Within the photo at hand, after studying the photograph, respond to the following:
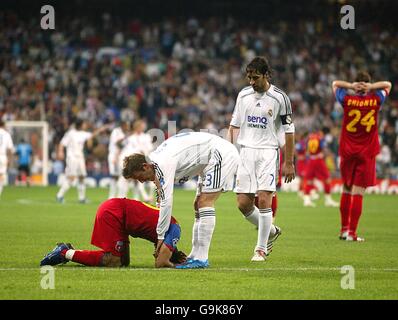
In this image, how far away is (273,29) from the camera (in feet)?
146

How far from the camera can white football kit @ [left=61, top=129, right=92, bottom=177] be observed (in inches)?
1072

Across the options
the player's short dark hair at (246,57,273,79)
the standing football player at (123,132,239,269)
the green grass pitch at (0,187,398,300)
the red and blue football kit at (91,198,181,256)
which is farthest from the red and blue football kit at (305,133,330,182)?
the red and blue football kit at (91,198,181,256)

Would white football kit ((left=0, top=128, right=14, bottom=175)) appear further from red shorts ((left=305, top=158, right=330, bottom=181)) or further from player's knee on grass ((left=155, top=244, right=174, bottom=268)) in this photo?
player's knee on grass ((left=155, top=244, right=174, bottom=268))

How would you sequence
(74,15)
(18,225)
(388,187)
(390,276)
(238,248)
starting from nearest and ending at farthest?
(390,276) < (238,248) < (18,225) < (388,187) < (74,15)

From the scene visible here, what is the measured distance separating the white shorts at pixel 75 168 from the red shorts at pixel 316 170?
6.73 m

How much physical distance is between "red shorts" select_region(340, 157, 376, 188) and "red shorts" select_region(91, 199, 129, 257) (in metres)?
5.62

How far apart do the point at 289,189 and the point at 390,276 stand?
26851 mm

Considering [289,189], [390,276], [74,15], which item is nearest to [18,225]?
[390,276]

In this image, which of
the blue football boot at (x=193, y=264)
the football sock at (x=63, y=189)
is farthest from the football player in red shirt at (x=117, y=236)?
the football sock at (x=63, y=189)

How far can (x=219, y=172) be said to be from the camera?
10531 millimetres

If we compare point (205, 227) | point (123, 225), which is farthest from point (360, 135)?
point (123, 225)

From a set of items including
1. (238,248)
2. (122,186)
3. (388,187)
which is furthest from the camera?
(388,187)

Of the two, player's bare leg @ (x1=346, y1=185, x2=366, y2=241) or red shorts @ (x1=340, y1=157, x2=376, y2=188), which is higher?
red shorts @ (x1=340, y1=157, x2=376, y2=188)
